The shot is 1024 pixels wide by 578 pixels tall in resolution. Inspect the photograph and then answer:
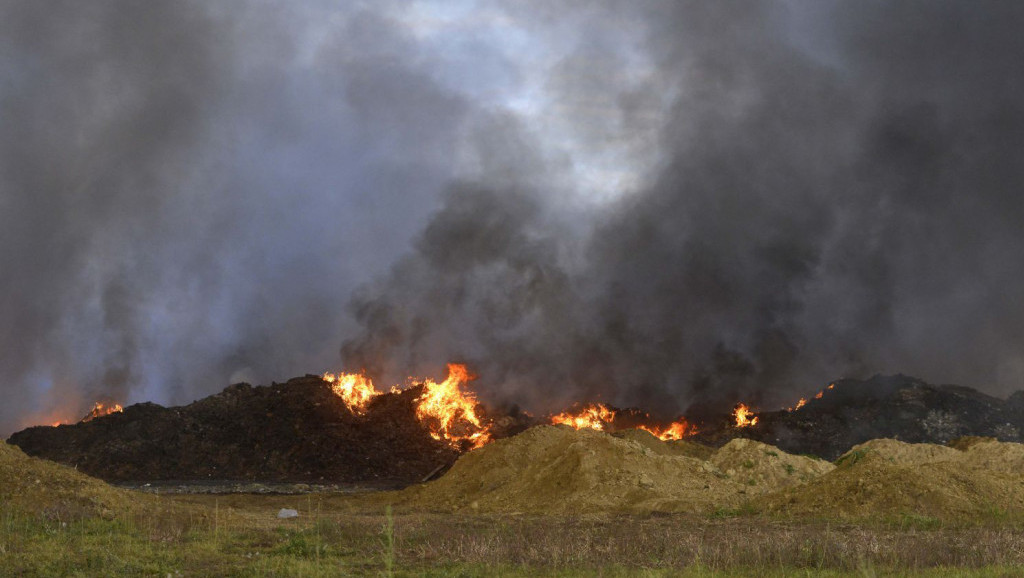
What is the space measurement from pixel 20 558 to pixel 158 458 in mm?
58187

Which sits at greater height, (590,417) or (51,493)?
(590,417)

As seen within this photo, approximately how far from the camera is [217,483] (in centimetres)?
5875

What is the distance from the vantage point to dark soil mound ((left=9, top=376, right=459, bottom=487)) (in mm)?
63875

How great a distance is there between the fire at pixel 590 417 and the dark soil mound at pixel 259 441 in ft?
44.6

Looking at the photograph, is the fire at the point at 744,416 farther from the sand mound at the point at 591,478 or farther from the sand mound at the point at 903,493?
the sand mound at the point at 903,493

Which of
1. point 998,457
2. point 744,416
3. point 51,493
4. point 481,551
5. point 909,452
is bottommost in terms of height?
point 481,551

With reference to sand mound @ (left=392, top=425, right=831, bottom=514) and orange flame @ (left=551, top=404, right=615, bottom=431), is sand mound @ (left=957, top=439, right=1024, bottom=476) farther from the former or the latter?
orange flame @ (left=551, top=404, right=615, bottom=431)

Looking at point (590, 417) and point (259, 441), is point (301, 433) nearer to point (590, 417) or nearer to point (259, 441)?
point (259, 441)

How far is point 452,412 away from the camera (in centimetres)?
7444

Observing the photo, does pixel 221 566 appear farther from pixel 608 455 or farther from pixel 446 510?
pixel 608 455

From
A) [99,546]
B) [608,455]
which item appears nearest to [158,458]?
[608,455]

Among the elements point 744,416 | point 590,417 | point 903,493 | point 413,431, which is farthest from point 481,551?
point 744,416

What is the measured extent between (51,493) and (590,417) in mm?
61341

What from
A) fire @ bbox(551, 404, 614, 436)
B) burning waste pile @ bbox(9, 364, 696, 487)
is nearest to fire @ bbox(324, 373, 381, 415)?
burning waste pile @ bbox(9, 364, 696, 487)
